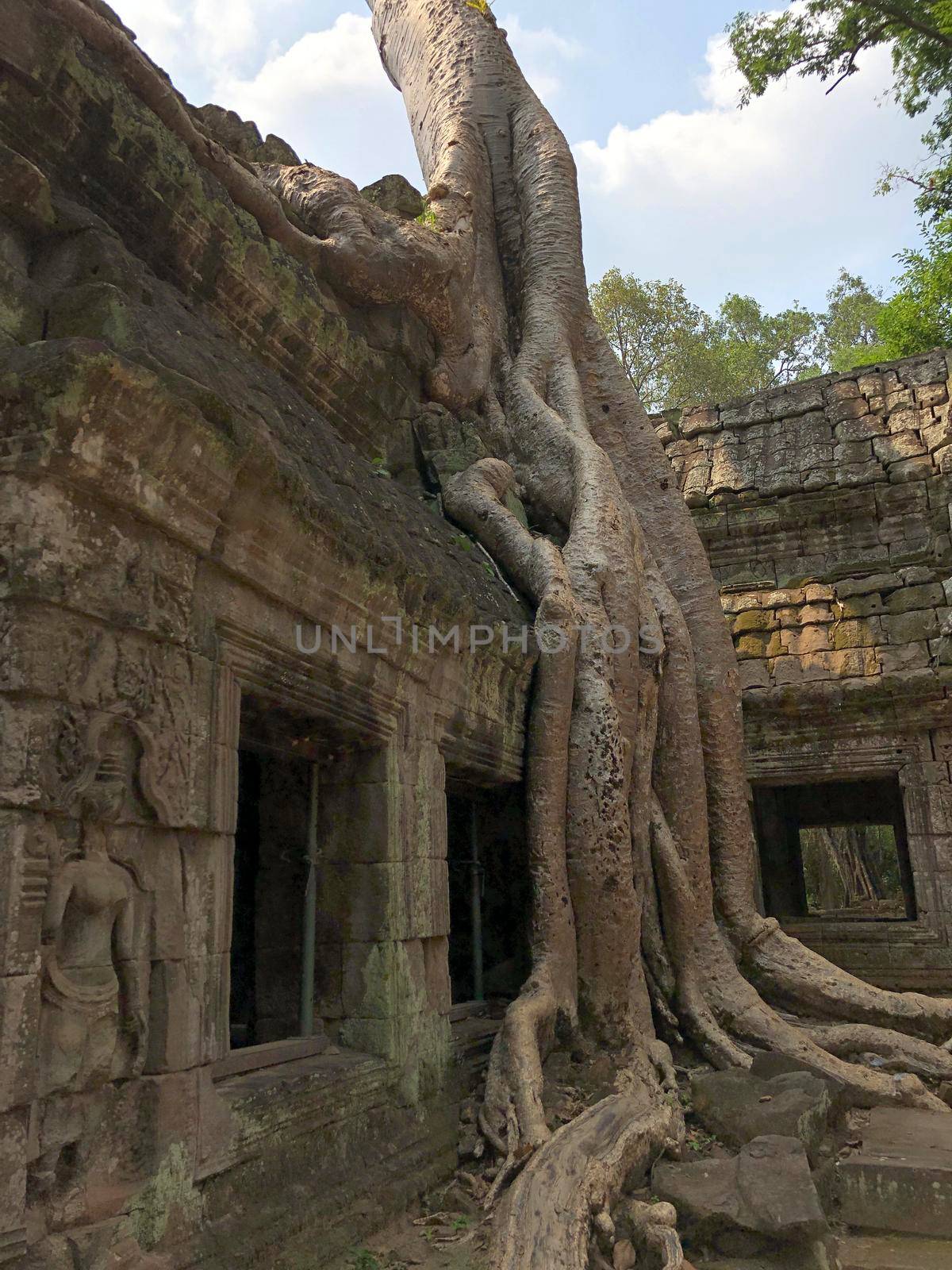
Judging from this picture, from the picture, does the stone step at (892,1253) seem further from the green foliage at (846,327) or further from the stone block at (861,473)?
the green foliage at (846,327)

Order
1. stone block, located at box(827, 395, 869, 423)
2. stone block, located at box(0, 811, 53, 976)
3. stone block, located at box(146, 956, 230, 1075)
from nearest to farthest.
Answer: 1. stone block, located at box(0, 811, 53, 976)
2. stone block, located at box(146, 956, 230, 1075)
3. stone block, located at box(827, 395, 869, 423)

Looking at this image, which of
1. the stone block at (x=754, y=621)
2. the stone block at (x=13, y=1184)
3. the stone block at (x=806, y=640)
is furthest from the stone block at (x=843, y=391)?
the stone block at (x=13, y=1184)

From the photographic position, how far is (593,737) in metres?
4.76

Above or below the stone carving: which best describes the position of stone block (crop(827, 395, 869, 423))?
above

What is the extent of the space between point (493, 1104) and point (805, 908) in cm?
633

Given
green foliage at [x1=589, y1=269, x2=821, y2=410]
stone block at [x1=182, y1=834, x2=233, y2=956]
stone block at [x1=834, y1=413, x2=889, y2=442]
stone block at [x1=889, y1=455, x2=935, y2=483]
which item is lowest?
stone block at [x1=182, y1=834, x2=233, y2=956]

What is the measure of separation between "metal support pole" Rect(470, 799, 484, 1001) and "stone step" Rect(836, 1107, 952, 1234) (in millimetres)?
1810

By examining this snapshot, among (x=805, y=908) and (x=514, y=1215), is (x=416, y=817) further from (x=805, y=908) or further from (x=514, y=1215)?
(x=805, y=908)

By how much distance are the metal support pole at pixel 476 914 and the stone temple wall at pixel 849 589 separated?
3.15 m

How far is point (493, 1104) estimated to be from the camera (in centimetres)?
363

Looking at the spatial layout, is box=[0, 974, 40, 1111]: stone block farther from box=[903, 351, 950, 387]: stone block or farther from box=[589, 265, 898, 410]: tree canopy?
box=[589, 265, 898, 410]: tree canopy

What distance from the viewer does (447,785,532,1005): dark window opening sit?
4.91 meters

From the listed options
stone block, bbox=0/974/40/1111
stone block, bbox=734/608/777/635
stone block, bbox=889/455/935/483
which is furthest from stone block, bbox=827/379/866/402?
stone block, bbox=0/974/40/1111

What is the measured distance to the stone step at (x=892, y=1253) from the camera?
9.78ft
